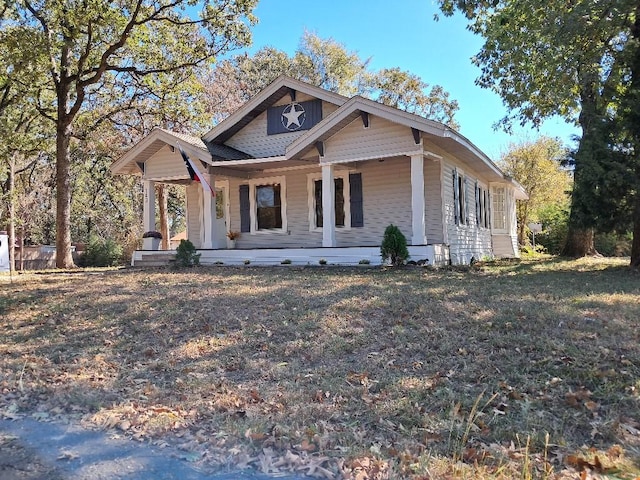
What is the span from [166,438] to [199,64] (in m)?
16.6

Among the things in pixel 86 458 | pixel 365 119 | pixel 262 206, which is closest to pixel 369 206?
pixel 365 119

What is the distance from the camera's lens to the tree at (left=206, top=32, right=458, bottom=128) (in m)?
30.8

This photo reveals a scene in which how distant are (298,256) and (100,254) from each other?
1405 cm

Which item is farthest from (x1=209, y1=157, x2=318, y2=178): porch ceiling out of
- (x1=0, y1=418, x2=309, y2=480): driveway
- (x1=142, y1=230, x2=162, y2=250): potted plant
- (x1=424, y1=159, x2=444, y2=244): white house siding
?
(x1=0, y1=418, x2=309, y2=480): driveway

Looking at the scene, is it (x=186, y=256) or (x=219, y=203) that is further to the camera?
(x=219, y=203)

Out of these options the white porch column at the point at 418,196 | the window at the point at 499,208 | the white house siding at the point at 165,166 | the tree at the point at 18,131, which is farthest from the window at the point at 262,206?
the window at the point at 499,208

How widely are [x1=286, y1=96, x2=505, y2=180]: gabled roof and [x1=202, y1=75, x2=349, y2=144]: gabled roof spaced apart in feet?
5.13

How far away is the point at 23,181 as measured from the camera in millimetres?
27016

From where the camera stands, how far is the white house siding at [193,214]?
665 inches

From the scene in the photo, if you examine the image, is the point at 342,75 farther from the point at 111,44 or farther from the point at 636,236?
the point at 636,236

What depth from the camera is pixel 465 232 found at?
1549 centimetres

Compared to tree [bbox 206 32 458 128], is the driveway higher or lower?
lower

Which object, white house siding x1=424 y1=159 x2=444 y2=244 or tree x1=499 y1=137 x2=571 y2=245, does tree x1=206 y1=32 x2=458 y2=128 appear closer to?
tree x1=499 y1=137 x2=571 y2=245

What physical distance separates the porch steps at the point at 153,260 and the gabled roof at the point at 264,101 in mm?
3986
